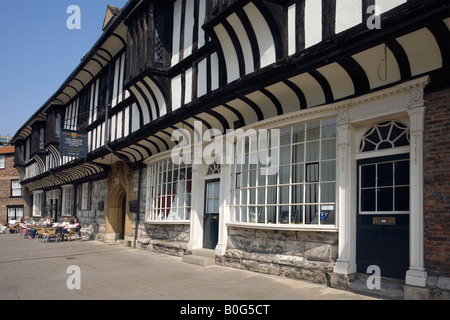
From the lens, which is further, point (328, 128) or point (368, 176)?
point (328, 128)

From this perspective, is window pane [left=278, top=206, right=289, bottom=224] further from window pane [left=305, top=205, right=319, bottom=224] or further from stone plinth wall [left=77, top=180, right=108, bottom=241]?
stone plinth wall [left=77, top=180, right=108, bottom=241]

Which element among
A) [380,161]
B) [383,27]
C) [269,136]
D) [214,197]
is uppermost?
[383,27]

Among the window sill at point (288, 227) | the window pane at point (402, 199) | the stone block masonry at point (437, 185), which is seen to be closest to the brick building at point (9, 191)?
the window sill at point (288, 227)

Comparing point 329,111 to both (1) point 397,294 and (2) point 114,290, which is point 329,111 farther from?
(2) point 114,290

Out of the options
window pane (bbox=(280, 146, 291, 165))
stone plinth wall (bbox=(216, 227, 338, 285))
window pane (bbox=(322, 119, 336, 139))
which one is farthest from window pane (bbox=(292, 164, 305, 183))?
stone plinth wall (bbox=(216, 227, 338, 285))

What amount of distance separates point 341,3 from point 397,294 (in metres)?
4.37

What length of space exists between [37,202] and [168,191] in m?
21.1

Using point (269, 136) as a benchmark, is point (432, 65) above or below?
above

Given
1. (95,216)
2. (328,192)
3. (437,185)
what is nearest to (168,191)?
(328,192)

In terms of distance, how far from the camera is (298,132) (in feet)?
24.1

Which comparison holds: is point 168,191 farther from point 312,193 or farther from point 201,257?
point 312,193

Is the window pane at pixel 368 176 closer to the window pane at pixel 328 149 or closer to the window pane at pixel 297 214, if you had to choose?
the window pane at pixel 328 149
